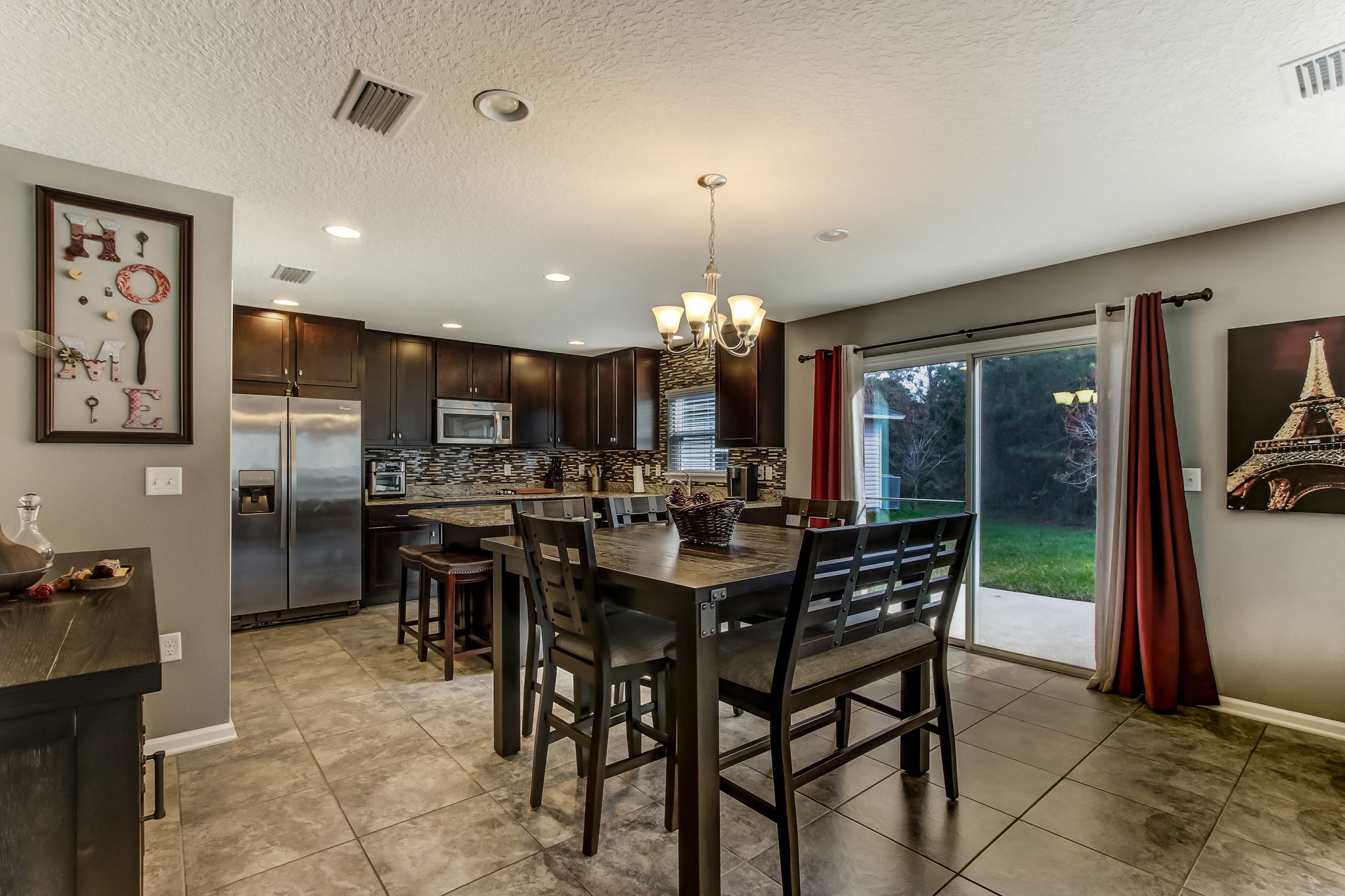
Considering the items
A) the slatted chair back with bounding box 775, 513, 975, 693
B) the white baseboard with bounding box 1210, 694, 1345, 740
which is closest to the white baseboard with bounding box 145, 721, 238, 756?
the slatted chair back with bounding box 775, 513, 975, 693

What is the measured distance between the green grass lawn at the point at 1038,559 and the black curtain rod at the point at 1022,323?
1.18 m

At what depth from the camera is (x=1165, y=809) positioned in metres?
2.15

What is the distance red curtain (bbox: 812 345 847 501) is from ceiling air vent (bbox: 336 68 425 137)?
3206 mm

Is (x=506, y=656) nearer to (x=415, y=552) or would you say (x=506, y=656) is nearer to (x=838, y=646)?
(x=838, y=646)

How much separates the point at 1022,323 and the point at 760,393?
1.91m

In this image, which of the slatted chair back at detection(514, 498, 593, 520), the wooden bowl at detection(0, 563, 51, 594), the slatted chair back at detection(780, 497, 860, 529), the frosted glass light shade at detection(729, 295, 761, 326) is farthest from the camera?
the slatted chair back at detection(780, 497, 860, 529)

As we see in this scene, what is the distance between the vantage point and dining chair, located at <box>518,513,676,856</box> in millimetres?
1847

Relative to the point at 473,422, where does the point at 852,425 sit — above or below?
below

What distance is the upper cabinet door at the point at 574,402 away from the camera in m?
6.50

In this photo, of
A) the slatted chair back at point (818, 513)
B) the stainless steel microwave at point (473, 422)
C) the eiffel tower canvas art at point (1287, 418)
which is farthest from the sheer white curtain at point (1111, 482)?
the stainless steel microwave at point (473, 422)

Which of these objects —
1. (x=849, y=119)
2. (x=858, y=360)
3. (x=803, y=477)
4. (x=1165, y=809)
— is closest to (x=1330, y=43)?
(x=849, y=119)

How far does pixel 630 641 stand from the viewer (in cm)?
205

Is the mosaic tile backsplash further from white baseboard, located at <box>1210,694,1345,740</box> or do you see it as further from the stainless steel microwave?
white baseboard, located at <box>1210,694,1345,740</box>

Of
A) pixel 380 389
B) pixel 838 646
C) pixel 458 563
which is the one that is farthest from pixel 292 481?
pixel 838 646
